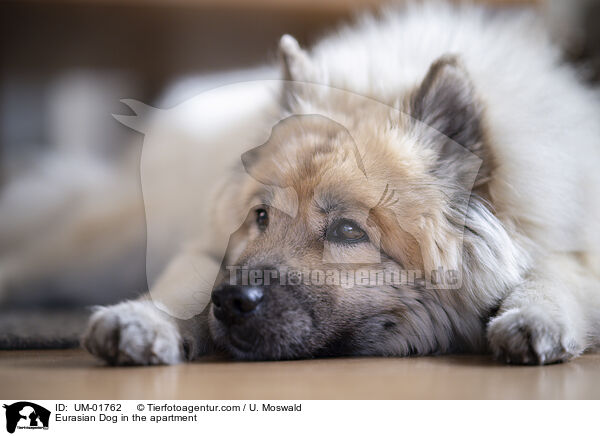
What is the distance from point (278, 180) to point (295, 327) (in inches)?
14.1

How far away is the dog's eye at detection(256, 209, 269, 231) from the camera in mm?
1380

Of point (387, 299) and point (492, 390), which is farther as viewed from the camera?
point (387, 299)

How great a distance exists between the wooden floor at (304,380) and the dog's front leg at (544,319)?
0.03m

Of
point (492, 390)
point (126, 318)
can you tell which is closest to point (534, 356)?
point (492, 390)

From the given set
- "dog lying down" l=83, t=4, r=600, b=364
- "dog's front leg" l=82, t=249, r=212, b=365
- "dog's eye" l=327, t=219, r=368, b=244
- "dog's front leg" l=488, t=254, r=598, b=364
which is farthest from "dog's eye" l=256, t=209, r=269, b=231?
"dog's front leg" l=488, t=254, r=598, b=364

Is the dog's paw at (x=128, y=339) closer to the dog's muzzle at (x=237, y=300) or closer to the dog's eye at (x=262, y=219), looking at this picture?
the dog's muzzle at (x=237, y=300)

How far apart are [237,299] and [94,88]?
1.44 m

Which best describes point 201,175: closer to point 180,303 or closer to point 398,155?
point 180,303

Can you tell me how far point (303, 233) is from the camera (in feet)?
4.17

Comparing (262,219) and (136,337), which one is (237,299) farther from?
(262,219)

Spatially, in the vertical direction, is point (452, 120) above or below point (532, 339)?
above

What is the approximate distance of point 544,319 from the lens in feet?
3.71
